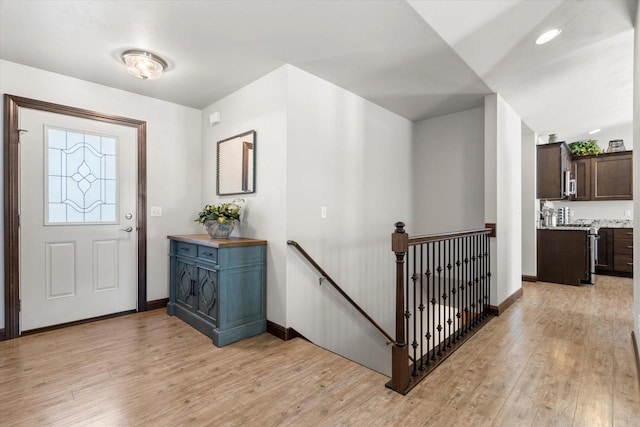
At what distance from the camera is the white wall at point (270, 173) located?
2889 mm

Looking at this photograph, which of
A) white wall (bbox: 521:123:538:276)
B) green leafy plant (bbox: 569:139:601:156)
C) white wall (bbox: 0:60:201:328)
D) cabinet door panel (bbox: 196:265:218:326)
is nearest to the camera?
cabinet door panel (bbox: 196:265:218:326)

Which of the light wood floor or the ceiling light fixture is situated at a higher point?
the ceiling light fixture

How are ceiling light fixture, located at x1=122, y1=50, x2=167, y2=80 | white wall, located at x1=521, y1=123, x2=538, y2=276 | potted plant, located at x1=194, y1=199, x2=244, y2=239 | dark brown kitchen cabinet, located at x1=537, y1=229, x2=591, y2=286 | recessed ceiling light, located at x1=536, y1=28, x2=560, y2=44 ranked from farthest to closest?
1. white wall, located at x1=521, y1=123, x2=538, y2=276
2. dark brown kitchen cabinet, located at x1=537, y1=229, x2=591, y2=286
3. potted plant, located at x1=194, y1=199, x2=244, y2=239
4. ceiling light fixture, located at x1=122, y1=50, x2=167, y2=80
5. recessed ceiling light, located at x1=536, y1=28, x2=560, y2=44

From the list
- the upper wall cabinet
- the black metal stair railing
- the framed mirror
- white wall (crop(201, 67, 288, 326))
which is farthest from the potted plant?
the upper wall cabinet

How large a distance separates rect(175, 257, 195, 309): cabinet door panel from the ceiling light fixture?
1.76 metres

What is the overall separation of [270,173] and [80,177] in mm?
1952

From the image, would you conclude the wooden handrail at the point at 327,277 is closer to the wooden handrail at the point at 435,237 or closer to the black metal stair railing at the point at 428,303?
the black metal stair railing at the point at 428,303

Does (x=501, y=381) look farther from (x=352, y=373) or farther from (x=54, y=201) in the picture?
(x=54, y=201)

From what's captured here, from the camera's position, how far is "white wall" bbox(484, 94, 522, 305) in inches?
138

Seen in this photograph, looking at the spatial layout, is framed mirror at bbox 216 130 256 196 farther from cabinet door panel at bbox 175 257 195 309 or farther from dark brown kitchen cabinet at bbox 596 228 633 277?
dark brown kitchen cabinet at bbox 596 228 633 277

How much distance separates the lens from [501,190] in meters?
3.65

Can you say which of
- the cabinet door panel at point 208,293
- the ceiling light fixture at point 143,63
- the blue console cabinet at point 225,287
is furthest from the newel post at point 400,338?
the ceiling light fixture at point 143,63

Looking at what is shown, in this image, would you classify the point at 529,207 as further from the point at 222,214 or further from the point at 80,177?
the point at 80,177

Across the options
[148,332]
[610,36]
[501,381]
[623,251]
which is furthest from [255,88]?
[623,251]
